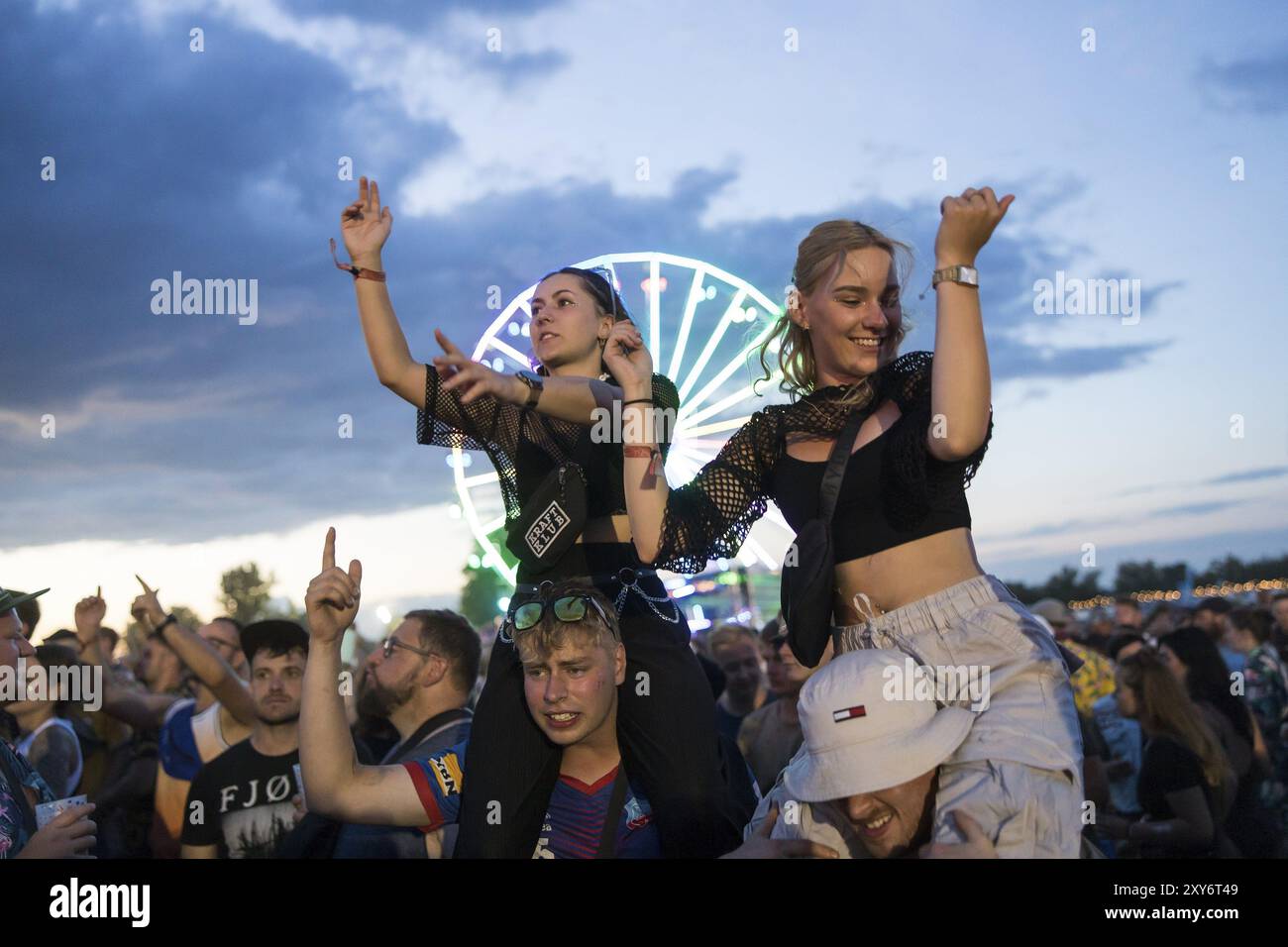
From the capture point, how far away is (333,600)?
146 inches

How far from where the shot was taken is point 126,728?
9.12 metres

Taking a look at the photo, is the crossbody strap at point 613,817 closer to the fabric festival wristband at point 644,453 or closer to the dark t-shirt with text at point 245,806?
→ the fabric festival wristband at point 644,453

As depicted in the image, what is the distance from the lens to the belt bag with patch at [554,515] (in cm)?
379

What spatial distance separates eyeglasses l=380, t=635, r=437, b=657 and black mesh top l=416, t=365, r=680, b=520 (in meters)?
1.76

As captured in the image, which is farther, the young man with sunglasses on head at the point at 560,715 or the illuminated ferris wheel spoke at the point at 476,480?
the illuminated ferris wheel spoke at the point at 476,480

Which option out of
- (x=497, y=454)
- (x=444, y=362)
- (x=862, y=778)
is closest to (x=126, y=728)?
(x=497, y=454)

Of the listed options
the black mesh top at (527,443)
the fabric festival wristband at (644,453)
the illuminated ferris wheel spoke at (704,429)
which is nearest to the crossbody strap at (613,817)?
the black mesh top at (527,443)

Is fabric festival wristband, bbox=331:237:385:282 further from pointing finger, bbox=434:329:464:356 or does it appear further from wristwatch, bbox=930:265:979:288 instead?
wristwatch, bbox=930:265:979:288

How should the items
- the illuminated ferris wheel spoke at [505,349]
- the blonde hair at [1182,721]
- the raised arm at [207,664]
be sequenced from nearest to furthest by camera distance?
1. the blonde hair at [1182,721]
2. the raised arm at [207,664]
3. the illuminated ferris wheel spoke at [505,349]

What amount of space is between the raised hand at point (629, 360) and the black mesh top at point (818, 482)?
0.32m
